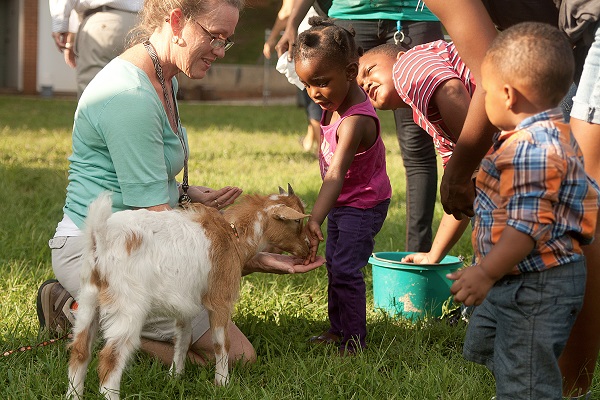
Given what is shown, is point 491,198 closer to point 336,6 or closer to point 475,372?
point 475,372

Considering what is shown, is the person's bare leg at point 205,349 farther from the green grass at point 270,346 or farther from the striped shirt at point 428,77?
the striped shirt at point 428,77

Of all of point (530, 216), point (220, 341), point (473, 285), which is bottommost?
point (220, 341)

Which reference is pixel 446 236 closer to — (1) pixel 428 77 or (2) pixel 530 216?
(1) pixel 428 77

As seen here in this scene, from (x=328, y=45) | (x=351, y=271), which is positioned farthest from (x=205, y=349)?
(x=328, y=45)

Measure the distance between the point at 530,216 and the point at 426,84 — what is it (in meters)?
1.37

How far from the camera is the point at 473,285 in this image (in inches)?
104

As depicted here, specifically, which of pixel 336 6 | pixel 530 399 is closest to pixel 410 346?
pixel 530 399

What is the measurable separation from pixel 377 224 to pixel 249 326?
86 cm

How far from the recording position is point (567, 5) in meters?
3.30

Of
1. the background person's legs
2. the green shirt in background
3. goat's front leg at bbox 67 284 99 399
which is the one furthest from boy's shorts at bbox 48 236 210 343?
the background person's legs

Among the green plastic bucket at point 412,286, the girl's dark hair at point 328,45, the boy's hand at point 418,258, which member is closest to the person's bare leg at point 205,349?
the green plastic bucket at point 412,286

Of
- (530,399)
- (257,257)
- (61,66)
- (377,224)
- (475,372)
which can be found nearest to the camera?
(530,399)

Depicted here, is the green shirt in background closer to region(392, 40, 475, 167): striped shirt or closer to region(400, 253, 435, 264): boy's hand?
region(392, 40, 475, 167): striped shirt

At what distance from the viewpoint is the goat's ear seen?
3.77 metres
